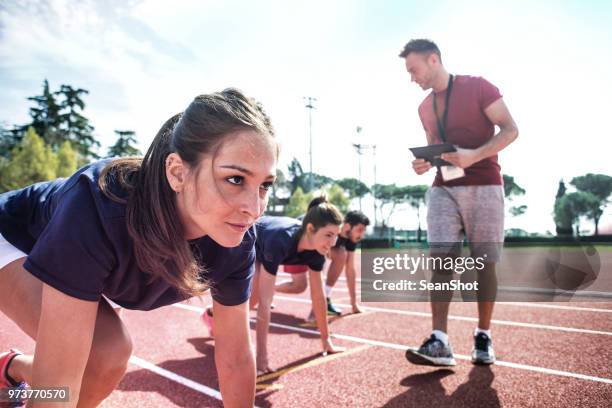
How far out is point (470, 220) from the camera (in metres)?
3.24

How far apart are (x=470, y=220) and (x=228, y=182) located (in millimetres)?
2446

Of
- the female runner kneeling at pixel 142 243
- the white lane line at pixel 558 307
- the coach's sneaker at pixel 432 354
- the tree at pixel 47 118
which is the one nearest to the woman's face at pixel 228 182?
the female runner kneeling at pixel 142 243

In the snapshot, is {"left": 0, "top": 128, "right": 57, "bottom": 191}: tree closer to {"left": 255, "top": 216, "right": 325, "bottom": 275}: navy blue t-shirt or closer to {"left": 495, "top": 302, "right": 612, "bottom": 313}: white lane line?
{"left": 255, "top": 216, "right": 325, "bottom": 275}: navy blue t-shirt

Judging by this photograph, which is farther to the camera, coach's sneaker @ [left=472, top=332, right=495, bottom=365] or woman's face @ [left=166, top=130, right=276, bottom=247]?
coach's sneaker @ [left=472, top=332, right=495, bottom=365]

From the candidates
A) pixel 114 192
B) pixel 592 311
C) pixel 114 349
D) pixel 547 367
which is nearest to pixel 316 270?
pixel 547 367

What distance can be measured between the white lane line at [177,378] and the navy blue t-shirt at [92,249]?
111 cm

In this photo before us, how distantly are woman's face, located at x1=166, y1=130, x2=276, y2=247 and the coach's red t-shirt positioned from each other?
7.41ft

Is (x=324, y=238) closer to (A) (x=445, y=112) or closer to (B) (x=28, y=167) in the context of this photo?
(A) (x=445, y=112)

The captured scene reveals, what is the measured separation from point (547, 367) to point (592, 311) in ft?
8.89

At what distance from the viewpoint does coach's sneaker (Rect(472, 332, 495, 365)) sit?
3039mm

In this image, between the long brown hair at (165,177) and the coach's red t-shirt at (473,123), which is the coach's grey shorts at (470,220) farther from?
the long brown hair at (165,177)

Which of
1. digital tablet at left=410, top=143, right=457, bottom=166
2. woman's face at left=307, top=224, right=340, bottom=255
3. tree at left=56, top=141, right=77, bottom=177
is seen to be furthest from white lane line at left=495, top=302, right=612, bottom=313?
tree at left=56, top=141, right=77, bottom=177

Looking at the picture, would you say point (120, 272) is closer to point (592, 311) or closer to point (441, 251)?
point (441, 251)

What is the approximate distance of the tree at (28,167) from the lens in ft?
88.7
